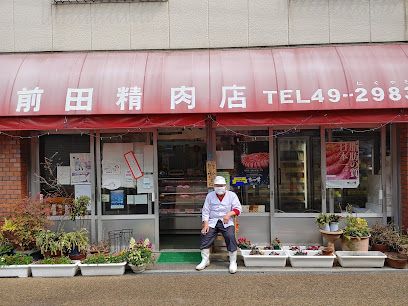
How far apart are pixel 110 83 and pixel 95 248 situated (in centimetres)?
326

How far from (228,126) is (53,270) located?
4101mm

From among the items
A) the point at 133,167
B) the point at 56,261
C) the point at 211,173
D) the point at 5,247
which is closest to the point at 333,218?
the point at 211,173

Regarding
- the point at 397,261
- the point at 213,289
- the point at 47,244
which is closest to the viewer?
the point at 213,289

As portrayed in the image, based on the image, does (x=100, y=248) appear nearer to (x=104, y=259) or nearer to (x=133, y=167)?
(x=104, y=259)

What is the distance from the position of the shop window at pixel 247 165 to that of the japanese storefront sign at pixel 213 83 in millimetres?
1319

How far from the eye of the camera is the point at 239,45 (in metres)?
9.02

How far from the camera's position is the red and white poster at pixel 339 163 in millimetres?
8977

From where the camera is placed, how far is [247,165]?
30.2 ft

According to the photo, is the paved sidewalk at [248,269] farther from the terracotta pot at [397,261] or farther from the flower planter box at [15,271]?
the flower planter box at [15,271]

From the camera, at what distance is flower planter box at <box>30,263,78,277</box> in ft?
24.1

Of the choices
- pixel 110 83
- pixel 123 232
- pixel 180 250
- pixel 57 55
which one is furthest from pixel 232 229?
pixel 57 55

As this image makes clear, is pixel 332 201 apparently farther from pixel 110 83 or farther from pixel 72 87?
pixel 72 87

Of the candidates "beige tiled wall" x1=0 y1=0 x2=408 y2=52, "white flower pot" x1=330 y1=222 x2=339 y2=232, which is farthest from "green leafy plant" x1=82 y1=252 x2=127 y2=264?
"beige tiled wall" x1=0 y1=0 x2=408 y2=52

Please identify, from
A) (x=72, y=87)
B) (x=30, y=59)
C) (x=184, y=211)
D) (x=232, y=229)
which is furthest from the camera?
(x=184, y=211)
